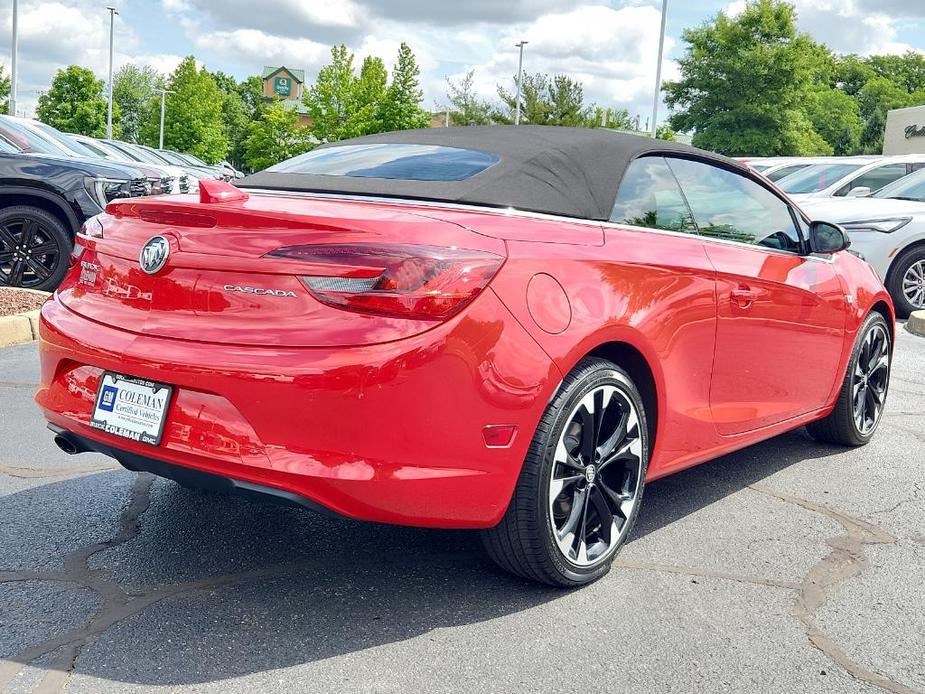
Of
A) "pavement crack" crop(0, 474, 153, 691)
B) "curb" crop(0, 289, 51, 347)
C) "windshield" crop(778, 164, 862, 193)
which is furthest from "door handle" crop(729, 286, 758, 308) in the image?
"windshield" crop(778, 164, 862, 193)

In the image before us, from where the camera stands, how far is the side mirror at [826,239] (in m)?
4.66

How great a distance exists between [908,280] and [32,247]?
8643mm

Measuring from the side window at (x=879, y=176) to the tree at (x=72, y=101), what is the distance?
5821 centimetres

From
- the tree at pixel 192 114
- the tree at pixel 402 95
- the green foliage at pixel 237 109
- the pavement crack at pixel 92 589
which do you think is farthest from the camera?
the green foliage at pixel 237 109

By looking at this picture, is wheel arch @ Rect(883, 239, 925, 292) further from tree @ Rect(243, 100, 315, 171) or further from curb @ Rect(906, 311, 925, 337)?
tree @ Rect(243, 100, 315, 171)

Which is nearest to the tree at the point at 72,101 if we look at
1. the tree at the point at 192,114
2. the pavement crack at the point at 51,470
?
the tree at the point at 192,114

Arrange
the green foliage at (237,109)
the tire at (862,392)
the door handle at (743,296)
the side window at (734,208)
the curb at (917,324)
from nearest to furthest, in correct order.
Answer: the door handle at (743,296), the side window at (734,208), the tire at (862,392), the curb at (917,324), the green foliage at (237,109)

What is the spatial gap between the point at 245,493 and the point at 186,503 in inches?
50.5

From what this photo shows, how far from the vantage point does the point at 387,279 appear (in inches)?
106

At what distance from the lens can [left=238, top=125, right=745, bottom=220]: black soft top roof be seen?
3.24 m

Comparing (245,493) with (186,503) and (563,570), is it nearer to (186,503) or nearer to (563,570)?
(563,570)

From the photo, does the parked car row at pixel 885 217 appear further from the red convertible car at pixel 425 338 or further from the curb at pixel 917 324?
the red convertible car at pixel 425 338

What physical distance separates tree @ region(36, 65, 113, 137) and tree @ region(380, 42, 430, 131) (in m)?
26.8

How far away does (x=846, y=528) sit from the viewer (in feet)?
13.1
